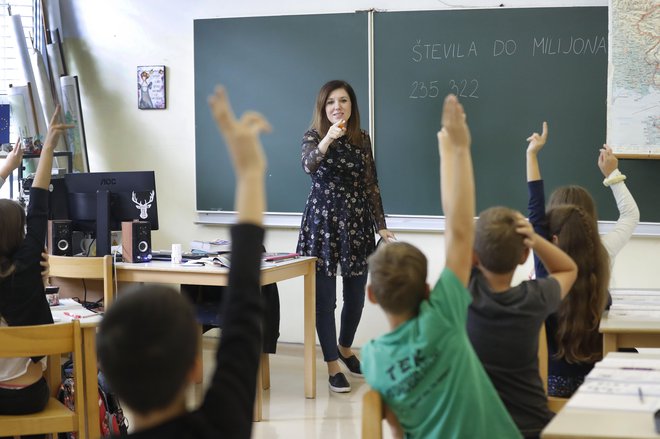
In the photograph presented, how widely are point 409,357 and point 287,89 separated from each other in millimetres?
4103

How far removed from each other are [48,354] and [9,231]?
18.5 inches

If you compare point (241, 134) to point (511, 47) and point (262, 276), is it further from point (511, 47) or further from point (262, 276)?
point (511, 47)

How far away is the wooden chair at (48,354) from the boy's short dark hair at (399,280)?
1.36 meters

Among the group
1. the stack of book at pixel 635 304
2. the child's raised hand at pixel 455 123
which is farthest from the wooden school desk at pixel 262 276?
the child's raised hand at pixel 455 123

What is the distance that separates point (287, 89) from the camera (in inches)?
227

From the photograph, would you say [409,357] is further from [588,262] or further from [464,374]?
[588,262]

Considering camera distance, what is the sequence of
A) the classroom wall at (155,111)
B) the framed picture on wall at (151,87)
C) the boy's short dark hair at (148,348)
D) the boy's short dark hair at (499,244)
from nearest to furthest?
1. the boy's short dark hair at (148,348)
2. the boy's short dark hair at (499,244)
3. the classroom wall at (155,111)
4. the framed picture on wall at (151,87)

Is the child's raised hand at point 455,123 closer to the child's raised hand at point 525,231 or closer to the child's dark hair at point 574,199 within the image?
the child's raised hand at point 525,231

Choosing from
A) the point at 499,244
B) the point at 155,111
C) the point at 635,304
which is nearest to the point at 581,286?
the point at 635,304

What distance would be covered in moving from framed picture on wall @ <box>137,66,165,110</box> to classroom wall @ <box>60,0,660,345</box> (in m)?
0.05

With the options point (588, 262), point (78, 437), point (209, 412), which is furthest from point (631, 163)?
point (209, 412)

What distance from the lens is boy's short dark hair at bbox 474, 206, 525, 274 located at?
225cm

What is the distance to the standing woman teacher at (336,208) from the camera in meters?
4.90

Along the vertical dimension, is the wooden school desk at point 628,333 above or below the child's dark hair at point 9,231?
below
